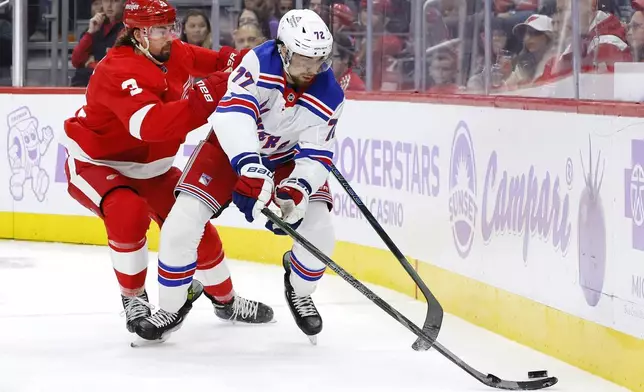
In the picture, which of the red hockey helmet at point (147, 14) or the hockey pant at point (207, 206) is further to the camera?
the red hockey helmet at point (147, 14)

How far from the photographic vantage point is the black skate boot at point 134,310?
4.80 metres

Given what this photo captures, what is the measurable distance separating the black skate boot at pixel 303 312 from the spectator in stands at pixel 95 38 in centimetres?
353

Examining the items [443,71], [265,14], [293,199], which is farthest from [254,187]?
[265,14]

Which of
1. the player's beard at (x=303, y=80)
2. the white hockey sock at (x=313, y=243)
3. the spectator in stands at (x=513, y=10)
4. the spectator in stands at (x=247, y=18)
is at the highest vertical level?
the spectator in stands at (x=247, y=18)

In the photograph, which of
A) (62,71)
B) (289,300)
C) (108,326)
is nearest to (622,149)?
(289,300)

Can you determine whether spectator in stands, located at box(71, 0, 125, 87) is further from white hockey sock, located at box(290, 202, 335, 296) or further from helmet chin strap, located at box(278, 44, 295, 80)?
helmet chin strap, located at box(278, 44, 295, 80)

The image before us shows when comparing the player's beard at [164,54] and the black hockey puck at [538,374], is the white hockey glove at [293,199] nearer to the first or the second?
the player's beard at [164,54]

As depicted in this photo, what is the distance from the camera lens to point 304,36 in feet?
14.0

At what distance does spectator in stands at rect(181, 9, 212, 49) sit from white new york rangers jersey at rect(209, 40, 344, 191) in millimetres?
3051

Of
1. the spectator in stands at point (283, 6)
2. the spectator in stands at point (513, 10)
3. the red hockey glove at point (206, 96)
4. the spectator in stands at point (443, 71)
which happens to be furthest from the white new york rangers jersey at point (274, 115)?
the spectator in stands at point (283, 6)

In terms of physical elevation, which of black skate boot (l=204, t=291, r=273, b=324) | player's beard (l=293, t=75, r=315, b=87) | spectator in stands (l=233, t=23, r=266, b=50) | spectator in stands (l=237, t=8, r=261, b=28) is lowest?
black skate boot (l=204, t=291, r=273, b=324)

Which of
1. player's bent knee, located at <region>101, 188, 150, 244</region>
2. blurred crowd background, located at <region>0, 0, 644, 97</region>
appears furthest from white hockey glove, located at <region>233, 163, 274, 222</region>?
blurred crowd background, located at <region>0, 0, 644, 97</region>

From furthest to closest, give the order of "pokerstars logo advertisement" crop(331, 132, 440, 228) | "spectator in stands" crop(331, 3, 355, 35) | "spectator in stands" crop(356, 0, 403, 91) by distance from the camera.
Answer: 1. "spectator in stands" crop(331, 3, 355, 35)
2. "spectator in stands" crop(356, 0, 403, 91)
3. "pokerstars logo advertisement" crop(331, 132, 440, 228)

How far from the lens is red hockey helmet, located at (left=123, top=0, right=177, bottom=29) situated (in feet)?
15.4
